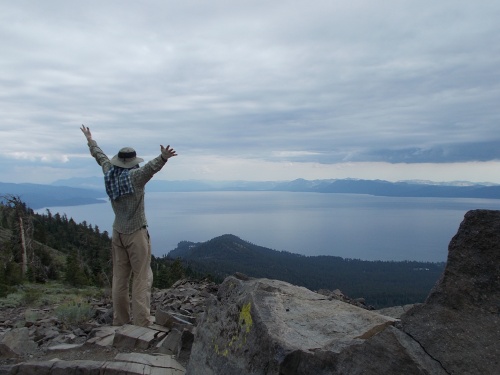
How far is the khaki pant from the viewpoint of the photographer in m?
8.62

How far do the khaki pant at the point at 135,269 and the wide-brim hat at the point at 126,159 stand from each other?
51.5 inches

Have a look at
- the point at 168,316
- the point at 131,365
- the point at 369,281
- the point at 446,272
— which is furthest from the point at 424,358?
the point at 369,281

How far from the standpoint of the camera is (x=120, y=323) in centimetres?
927

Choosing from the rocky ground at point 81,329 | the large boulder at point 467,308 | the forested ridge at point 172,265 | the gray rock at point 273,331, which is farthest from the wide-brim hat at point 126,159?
the forested ridge at point 172,265

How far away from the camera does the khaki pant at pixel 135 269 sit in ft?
28.3

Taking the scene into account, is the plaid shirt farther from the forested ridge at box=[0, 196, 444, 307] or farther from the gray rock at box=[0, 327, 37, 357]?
the forested ridge at box=[0, 196, 444, 307]

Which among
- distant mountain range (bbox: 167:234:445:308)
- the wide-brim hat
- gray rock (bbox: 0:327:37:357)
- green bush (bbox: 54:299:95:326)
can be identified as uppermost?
the wide-brim hat

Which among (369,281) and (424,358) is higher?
(424,358)

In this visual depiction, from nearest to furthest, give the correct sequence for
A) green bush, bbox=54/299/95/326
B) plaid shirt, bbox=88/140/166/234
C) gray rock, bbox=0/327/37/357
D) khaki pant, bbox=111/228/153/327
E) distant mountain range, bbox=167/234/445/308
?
gray rock, bbox=0/327/37/357 → plaid shirt, bbox=88/140/166/234 → khaki pant, bbox=111/228/153/327 → green bush, bbox=54/299/95/326 → distant mountain range, bbox=167/234/445/308

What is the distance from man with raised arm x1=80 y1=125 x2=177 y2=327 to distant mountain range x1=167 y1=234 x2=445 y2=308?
287 feet

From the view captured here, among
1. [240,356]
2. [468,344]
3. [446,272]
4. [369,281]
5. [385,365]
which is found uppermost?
[446,272]

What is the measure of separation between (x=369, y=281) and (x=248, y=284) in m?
121

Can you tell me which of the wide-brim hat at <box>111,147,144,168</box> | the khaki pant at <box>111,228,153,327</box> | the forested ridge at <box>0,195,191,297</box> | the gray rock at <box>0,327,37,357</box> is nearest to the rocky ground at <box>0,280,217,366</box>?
the gray rock at <box>0,327,37,357</box>

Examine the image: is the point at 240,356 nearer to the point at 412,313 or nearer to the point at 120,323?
the point at 412,313
